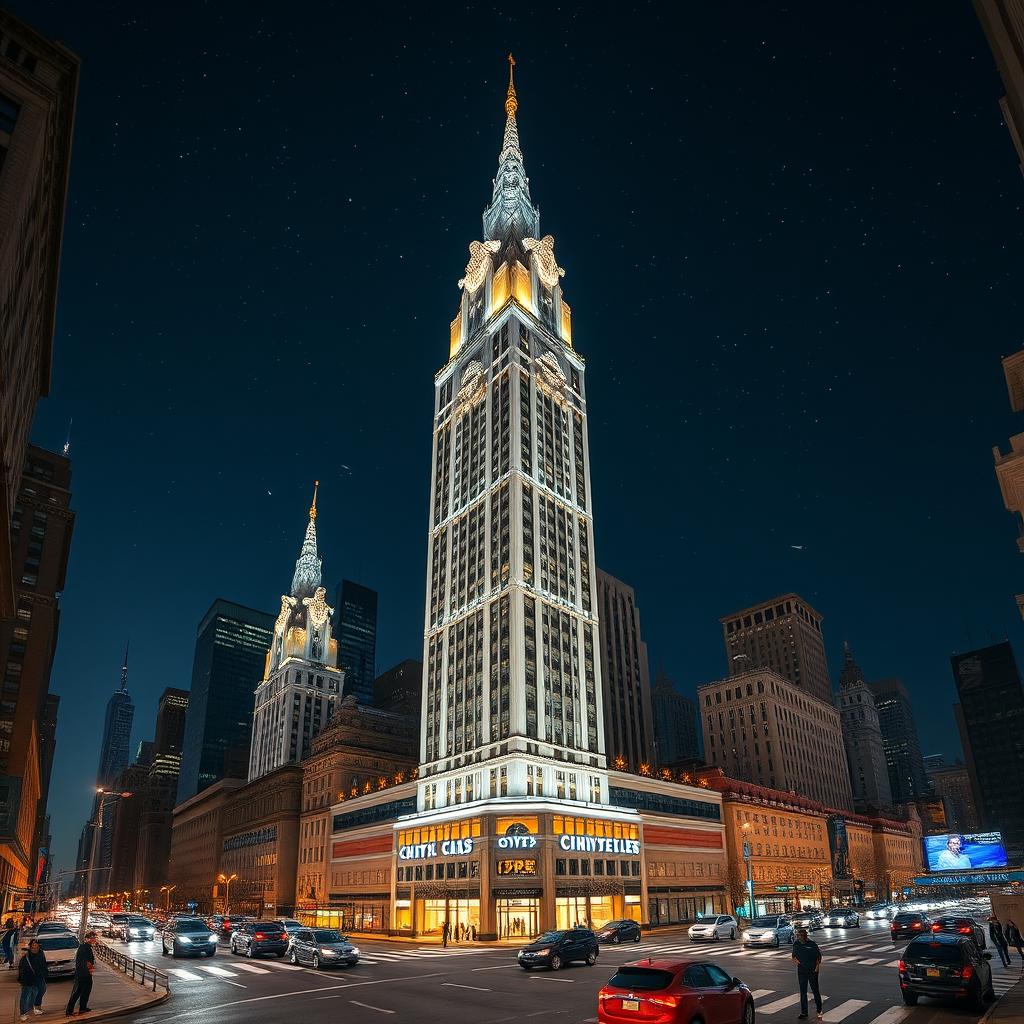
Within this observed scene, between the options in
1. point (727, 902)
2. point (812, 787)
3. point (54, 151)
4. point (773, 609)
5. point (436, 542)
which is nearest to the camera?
point (54, 151)

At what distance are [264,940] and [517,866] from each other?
31595 mm

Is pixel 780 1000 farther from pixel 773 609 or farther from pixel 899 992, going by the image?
pixel 773 609

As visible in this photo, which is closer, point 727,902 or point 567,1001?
point 567,1001

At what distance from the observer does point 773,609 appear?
637ft

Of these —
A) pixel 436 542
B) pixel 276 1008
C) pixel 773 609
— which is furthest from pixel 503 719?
pixel 773 609

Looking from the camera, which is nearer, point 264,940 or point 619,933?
point 264,940

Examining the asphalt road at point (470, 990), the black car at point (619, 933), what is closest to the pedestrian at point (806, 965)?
the asphalt road at point (470, 990)

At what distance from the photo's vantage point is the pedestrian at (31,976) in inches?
773

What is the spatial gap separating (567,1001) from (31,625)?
270 ft

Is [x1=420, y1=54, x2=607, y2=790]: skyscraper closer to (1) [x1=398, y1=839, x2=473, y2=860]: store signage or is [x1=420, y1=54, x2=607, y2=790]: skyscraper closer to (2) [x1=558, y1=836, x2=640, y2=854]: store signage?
(1) [x1=398, y1=839, x2=473, y2=860]: store signage

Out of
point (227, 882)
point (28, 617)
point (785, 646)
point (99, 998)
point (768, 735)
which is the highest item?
point (785, 646)

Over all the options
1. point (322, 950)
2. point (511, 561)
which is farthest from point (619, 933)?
point (511, 561)

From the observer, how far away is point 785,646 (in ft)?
616

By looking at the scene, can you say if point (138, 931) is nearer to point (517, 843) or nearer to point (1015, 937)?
point (517, 843)
